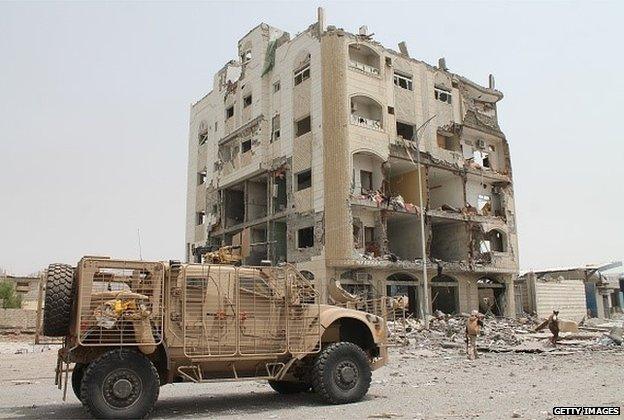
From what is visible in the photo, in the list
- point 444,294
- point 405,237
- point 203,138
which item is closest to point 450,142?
point 405,237

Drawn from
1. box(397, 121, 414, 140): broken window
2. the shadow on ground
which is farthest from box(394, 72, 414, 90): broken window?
the shadow on ground

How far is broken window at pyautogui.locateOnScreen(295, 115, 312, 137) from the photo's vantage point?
115ft

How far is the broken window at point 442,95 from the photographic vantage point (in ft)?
127

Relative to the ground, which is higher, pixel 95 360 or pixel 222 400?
pixel 95 360

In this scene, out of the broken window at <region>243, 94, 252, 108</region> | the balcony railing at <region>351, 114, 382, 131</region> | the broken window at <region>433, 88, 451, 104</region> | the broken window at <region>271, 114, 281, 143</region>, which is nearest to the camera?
the balcony railing at <region>351, 114, 382, 131</region>

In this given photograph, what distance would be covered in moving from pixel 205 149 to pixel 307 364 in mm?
37053

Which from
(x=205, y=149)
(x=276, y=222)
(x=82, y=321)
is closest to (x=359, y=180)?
(x=276, y=222)

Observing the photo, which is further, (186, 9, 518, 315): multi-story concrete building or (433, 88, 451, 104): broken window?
(433, 88, 451, 104): broken window

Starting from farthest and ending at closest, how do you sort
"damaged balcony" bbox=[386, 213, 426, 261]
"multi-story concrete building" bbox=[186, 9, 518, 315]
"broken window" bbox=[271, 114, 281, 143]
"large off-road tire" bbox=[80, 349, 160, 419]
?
"damaged balcony" bbox=[386, 213, 426, 261] → "broken window" bbox=[271, 114, 281, 143] → "multi-story concrete building" bbox=[186, 9, 518, 315] → "large off-road tire" bbox=[80, 349, 160, 419]

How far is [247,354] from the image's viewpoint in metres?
8.98

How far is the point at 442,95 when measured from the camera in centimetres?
3903

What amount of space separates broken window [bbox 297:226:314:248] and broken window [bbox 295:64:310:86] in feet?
30.6

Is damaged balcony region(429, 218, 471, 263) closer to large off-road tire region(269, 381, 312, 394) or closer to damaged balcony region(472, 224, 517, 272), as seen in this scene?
damaged balcony region(472, 224, 517, 272)

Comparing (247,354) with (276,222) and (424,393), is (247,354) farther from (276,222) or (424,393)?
(276,222)
